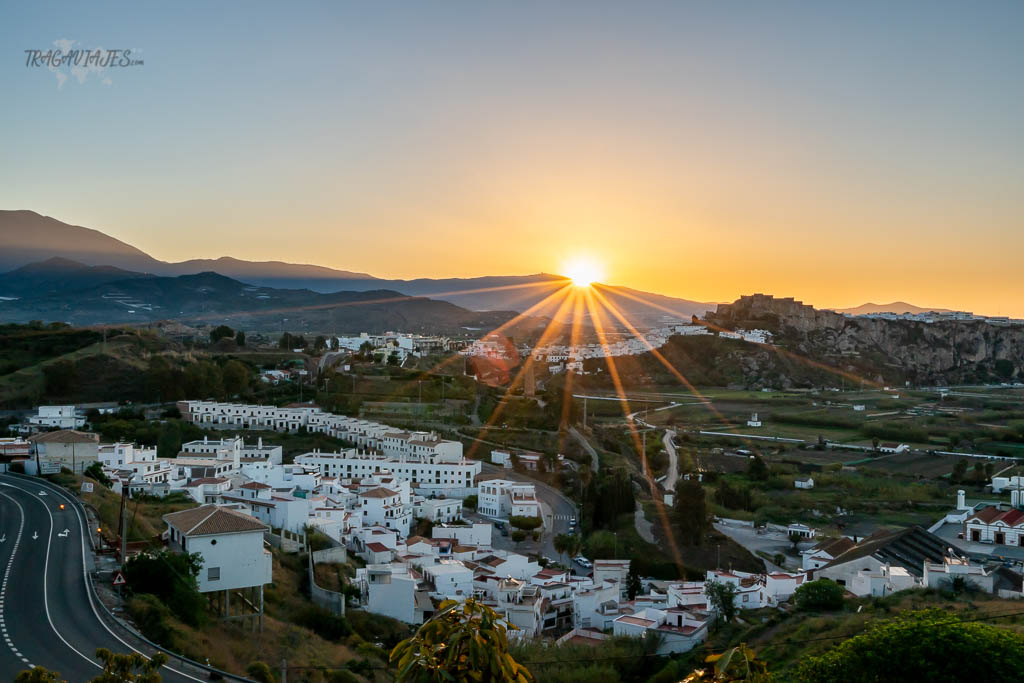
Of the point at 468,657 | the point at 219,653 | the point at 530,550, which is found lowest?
the point at 530,550

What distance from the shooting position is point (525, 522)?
19281mm

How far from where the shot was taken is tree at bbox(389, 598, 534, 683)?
2.17m

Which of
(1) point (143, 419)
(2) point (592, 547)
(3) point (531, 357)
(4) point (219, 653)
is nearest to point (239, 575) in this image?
(4) point (219, 653)

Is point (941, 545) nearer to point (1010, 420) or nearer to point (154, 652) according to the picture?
point (154, 652)

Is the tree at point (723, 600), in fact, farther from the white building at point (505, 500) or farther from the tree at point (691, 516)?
the white building at point (505, 500)

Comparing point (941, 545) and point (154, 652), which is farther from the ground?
point (154, 652)

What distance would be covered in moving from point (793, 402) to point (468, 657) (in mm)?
46778

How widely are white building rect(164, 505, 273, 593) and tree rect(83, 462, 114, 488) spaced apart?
6.58 m

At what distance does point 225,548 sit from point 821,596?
8.46 metres

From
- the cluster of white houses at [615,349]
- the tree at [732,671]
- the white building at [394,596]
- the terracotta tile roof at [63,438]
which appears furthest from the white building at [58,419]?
the cluster of white houses at [615,349]

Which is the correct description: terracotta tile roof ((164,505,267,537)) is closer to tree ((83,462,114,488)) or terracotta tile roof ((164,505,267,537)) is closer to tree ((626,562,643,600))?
tree ((83,462,114,488))

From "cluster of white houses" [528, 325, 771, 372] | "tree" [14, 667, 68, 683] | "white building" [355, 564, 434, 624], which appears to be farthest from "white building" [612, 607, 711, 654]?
"cluster of white houses" [528, 325, 771, 372]

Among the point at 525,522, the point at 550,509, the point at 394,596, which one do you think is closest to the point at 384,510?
the point at 525,522

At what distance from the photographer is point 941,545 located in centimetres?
1659
